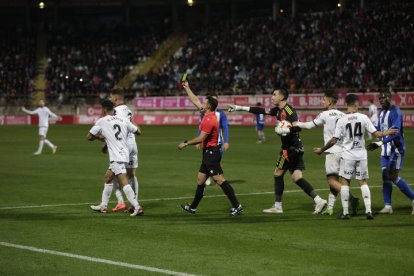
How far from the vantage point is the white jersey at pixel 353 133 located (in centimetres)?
1296

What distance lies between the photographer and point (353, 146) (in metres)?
13.0

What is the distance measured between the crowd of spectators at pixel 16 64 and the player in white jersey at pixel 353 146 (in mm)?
57376

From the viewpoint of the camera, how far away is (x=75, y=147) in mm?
35156

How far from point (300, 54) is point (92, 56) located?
24.2m

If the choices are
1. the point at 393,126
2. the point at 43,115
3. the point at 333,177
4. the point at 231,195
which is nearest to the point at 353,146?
the point at 333,177

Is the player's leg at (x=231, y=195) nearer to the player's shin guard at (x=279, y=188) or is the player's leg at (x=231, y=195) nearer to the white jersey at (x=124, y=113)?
the player's shin guard at (x=279, y=188)

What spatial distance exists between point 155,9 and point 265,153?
5326 centimetres

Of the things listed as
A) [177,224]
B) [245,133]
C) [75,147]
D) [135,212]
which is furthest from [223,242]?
[245,133]

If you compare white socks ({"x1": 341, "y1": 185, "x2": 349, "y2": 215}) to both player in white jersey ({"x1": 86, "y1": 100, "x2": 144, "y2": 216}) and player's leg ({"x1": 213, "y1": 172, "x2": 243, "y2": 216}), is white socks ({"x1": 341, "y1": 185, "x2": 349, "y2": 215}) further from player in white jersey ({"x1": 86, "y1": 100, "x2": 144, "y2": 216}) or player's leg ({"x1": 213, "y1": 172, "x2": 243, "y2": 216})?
player in white jersey ({"x1": 86, "y1": 100, "x2": 144, "y2": 216})

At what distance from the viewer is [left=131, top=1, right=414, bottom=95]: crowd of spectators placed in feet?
166

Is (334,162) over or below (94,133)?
below

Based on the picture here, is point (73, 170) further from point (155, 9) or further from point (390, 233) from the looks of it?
point (155, 9)

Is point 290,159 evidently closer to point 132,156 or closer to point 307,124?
point 307,124

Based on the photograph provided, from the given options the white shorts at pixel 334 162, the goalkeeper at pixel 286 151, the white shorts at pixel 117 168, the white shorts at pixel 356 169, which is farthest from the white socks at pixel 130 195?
→ the white shorts at pixel 356 169
